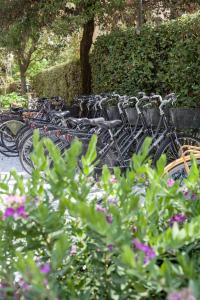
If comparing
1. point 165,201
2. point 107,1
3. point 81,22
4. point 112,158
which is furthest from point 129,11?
point 165,201

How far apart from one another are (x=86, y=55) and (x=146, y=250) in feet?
39.1

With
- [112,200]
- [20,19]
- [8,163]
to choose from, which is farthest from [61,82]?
[112,200]

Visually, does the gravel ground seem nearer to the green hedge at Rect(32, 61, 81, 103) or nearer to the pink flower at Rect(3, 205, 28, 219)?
the green hedge at Rect(32, 61, 81, 103)

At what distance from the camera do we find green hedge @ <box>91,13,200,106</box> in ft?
24.3

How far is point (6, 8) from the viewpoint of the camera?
39.4 feet

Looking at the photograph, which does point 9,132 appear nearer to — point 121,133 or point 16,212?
point 121,133

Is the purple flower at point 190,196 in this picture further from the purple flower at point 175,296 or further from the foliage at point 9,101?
the foliage at point 9,101

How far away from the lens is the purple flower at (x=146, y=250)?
143cm

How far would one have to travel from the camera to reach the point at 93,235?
162 centimetres

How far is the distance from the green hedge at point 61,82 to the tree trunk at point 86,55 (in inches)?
32.2

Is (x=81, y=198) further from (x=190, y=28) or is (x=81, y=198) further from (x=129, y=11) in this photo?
(x=129, y=11)

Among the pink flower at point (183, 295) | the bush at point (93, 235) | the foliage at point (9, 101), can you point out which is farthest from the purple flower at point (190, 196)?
the foliage at point (9, 101)

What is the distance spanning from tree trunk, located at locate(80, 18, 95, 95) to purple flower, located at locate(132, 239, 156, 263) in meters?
11.8

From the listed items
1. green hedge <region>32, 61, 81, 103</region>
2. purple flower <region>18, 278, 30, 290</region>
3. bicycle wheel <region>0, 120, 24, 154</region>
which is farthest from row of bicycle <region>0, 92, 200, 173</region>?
green hedge <region>32, 61, 81, 103</region>
